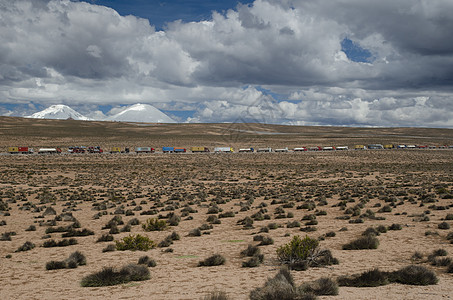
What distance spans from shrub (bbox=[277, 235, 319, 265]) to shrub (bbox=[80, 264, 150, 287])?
4651mm

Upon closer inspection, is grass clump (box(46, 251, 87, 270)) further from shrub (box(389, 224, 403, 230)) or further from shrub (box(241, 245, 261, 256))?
shrub (box(389, 224, 403, 230))

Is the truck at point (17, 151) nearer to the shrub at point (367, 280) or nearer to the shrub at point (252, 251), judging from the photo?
the shrub at point (252, 251)

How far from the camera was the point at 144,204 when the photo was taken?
2828 cm

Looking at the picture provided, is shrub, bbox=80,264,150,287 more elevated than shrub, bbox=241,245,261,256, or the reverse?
shrub, bbox=80,264,150,287

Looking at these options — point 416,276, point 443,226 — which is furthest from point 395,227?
point 416,276

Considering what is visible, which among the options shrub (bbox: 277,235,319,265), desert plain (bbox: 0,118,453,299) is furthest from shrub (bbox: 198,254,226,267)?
shrub (bbox: 277,235,319,265)

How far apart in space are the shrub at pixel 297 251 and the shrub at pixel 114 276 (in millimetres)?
4651

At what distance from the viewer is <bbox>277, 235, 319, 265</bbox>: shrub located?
38.9 feet

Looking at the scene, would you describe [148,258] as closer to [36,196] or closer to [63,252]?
[63,252]

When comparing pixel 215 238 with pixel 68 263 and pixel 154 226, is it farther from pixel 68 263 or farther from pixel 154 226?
pixel 68 263

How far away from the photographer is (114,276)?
10375 mm

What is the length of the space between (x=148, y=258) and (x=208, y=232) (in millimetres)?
5728

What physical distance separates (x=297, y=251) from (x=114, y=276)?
605cm

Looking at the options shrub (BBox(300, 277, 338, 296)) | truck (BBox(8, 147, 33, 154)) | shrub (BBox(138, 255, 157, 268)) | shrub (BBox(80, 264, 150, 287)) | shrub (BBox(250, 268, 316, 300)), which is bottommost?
truck (BBox(8, 147, 33, 154))
